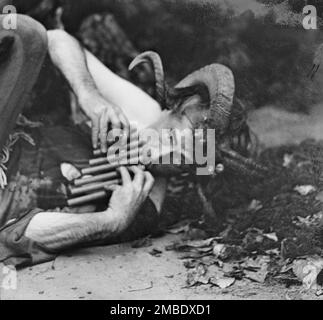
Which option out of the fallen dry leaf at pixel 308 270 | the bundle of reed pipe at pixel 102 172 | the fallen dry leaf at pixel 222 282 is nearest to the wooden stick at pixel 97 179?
the bundle of reed pipe at pixel 102 172

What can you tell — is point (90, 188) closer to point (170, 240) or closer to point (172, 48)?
point (170, 240)

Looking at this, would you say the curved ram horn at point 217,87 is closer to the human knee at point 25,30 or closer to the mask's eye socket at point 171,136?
the mask's eye socket at point 171,136

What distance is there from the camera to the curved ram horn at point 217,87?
3.85m

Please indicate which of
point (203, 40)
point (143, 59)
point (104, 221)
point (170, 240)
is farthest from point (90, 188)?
point (203, 40)

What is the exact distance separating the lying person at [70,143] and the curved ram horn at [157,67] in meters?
0.06

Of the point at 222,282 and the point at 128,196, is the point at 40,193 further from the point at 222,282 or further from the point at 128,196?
the point at 222,282

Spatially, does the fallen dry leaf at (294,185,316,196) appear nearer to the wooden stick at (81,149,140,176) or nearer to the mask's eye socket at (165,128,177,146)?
the mask's eye socket at (165,128,177,146)

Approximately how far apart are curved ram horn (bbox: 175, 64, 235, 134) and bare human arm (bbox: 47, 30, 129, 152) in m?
0.44

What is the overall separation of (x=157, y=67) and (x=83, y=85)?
455 millimetres

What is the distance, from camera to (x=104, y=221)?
12.3 ft

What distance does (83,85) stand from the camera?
158 inches

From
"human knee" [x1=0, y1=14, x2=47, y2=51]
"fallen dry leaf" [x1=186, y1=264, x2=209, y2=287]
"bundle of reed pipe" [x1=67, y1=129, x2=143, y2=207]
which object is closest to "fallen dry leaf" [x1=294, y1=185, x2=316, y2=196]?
"fallen dry leaf" [x1=186, y1=264, x2=209, y2=287]

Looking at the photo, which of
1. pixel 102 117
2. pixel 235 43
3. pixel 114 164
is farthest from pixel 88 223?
pixel 235 43

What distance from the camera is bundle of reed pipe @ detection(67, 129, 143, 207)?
3.84m
